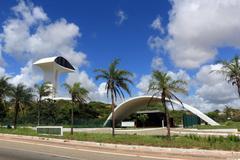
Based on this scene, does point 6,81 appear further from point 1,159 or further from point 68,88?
point 1,159

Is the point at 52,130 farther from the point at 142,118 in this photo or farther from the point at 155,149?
the point at 142,118

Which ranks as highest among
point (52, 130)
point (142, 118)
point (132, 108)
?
point (132, 108)

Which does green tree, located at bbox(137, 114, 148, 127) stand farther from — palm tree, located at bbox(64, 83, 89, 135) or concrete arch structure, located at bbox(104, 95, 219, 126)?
palm tree, located at bbox(64, 83, 89, 135)

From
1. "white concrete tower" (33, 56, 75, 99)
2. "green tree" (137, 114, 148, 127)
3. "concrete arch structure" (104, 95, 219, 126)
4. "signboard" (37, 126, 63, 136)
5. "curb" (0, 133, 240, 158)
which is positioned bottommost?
"curb" (0, 133, 240, 158)

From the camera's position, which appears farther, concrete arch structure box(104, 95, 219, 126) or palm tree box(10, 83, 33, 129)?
concrete arch structure box(104, 95, 219, 126)

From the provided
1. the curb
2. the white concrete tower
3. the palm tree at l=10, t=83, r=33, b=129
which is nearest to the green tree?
the palm tree at l=10, t=83, r=33, b=129

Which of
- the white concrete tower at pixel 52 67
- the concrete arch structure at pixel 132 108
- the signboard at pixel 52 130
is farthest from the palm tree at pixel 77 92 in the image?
the white concrete tower at pixel 52 67

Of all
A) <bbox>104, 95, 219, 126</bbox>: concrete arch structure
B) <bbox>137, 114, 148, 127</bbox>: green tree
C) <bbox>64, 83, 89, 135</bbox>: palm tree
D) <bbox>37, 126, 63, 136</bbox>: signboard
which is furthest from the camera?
<bbox>137, 114, 148, 127</bbox>: green tree

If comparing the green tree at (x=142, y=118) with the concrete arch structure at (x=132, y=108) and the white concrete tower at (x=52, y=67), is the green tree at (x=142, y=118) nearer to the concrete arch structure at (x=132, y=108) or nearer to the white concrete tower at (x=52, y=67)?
the concrete arch structure at (x=132, y=108)

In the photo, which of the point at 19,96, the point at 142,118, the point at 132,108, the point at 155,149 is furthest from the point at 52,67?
the point at 155,149

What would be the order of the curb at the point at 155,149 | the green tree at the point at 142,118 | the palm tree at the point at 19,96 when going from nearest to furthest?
1. the curb at the point at 155,149
2. the palm tree at the point at 19,96
3. the green tree at the point at 142,118

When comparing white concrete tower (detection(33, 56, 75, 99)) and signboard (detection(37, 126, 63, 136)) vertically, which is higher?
white concrete tower (detection(33, 56, 75, 99))

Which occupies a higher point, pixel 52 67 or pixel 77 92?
pixel 52 67

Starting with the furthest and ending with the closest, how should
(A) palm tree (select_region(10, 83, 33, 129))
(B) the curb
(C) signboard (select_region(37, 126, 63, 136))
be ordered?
(A) palm tree (select_region(10, 83, 33, 129)) < (C) signboard (select_region(37, 126, 63, 136)) < (B) the curb
